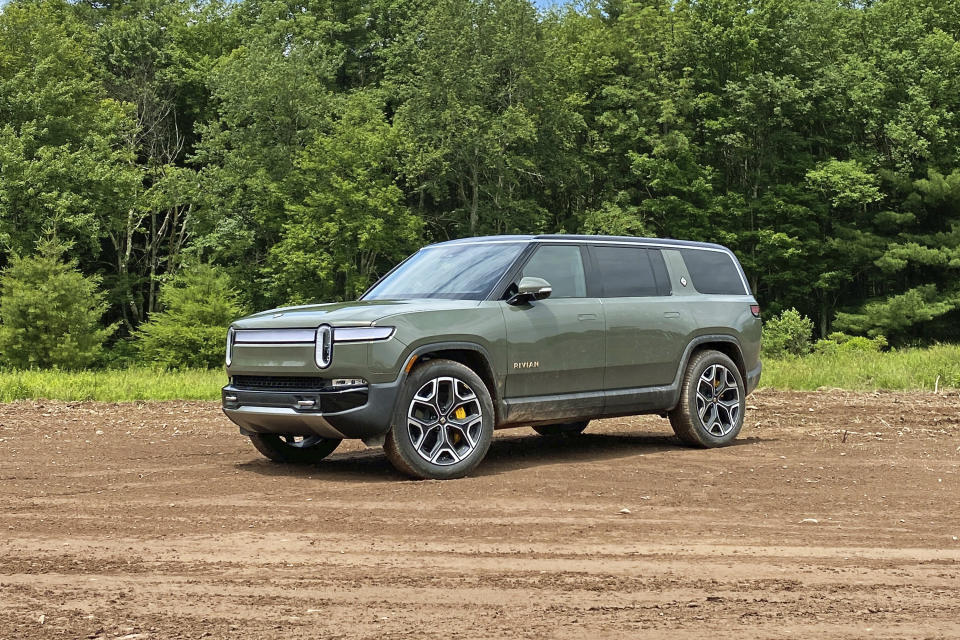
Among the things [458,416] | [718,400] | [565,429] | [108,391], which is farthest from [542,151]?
[458,416]

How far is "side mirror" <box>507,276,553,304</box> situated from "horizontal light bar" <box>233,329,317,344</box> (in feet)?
5.79

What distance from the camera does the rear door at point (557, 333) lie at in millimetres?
9078

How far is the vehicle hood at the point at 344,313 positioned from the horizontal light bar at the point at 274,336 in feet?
0.12

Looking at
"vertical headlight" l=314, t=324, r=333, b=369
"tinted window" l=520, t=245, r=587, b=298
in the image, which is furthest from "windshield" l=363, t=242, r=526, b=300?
"vertical headlight" l=314, t=324, r=333, b=369

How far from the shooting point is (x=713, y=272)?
36.9 ft

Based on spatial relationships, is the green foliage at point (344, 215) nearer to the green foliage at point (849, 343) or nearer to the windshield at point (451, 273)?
the green foliage at point (849, 343)

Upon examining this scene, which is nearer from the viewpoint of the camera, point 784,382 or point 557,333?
point 557,333

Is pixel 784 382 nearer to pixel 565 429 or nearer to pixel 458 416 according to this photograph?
pixel 565 429

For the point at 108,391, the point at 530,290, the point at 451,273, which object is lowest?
the point at 108,391

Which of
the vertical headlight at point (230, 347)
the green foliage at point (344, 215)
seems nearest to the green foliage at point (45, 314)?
the green foliage at point (344, 215)

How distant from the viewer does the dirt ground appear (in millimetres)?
4617

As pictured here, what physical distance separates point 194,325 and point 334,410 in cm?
3523

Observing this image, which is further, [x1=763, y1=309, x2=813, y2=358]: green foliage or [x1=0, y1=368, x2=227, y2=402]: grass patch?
[x1=763, y1=309, x2=813, y2=358]: green foliage

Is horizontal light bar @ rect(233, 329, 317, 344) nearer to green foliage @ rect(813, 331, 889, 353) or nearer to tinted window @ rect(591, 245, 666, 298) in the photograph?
tinted window @ rect(591, 245, 666, 298)
